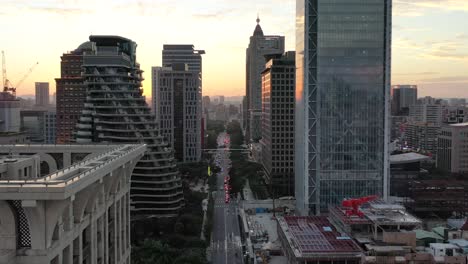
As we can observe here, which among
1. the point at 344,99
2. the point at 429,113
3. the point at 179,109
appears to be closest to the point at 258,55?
the point at 429,113

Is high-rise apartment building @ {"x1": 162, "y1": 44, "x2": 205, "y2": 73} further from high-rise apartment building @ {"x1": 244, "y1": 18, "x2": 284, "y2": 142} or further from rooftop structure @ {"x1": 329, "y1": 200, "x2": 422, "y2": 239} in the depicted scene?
rooftop structure @ {"x1": 329, "y1": 200, "x2": 422, "y2": 239}

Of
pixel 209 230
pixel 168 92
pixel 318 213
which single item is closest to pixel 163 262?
pixel 209 230

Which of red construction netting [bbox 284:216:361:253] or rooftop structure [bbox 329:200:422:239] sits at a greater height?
rooftop structure [bbox 329:200:422:239]

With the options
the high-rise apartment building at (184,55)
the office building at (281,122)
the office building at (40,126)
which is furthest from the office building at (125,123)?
the high-rise apartment building at (184,55)

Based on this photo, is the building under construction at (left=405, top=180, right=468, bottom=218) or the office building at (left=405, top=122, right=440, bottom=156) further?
the office building at (left=405, top=122, right=440, bottom=156)

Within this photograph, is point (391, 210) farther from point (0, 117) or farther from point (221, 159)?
point (0, 117)

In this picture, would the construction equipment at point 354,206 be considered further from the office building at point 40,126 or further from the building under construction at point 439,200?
the office building at point 40,126

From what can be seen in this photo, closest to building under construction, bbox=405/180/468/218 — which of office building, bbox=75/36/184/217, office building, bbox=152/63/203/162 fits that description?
office building, bbox=75/36/184/217
